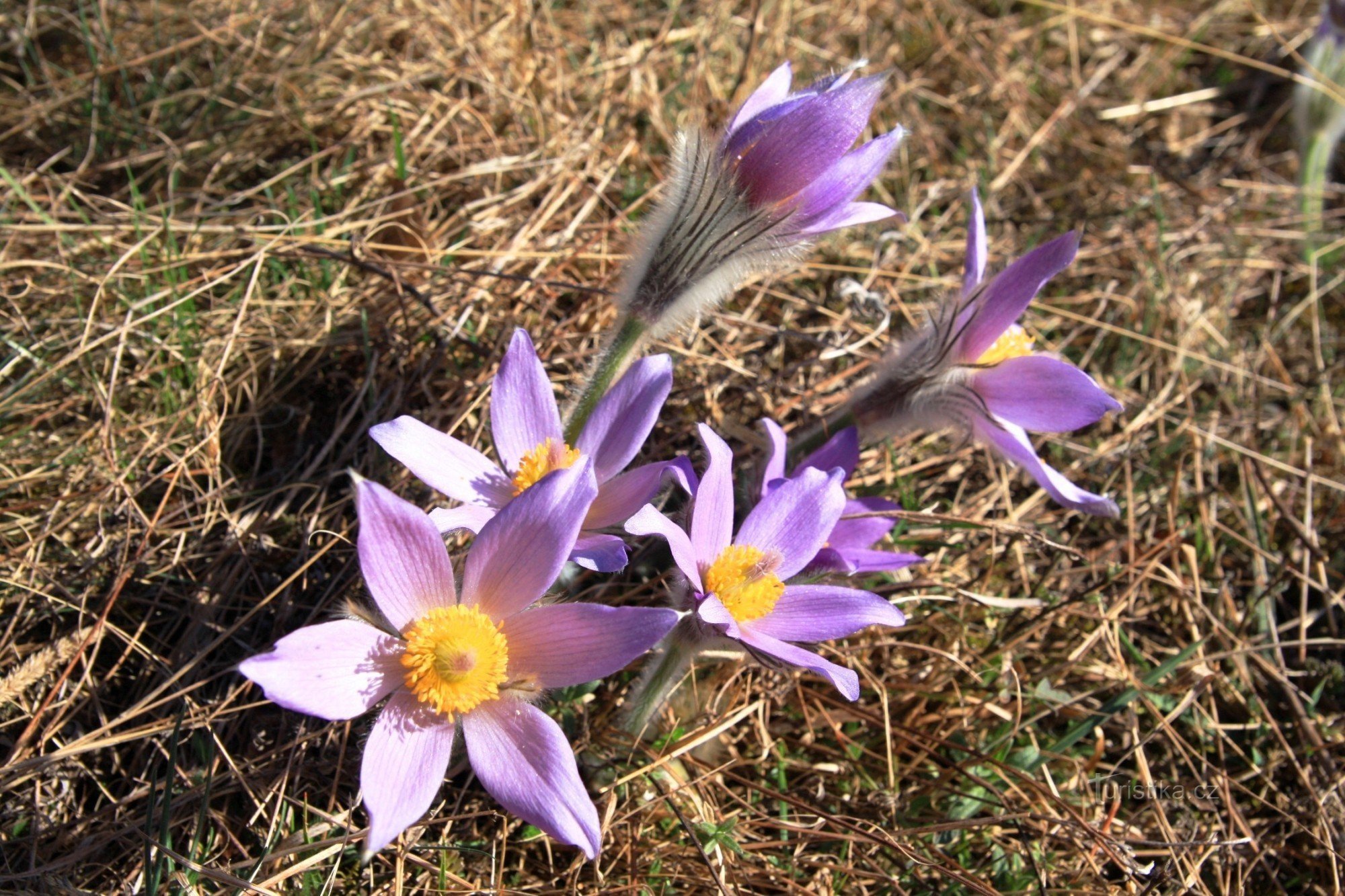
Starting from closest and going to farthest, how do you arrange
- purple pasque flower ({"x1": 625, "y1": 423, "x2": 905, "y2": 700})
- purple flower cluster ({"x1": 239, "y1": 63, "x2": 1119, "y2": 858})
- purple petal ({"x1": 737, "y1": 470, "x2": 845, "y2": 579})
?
1. purple flower cluster ({"x1": 239, "y1": 63, "x2": 1119, "y2": 858})
2. purple pasque flower ({"x1": 625, "y1": 423, "x2": 905, "y2": 700})
3. purple petal ({"x1": 737, "y1": 470, "x2": 845, "y2": 579})

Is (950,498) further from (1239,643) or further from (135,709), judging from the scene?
(135,709)

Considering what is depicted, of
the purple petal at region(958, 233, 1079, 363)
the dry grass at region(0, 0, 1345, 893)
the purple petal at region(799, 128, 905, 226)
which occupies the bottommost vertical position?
the dry grass at region(0, 0, 1345, 893)

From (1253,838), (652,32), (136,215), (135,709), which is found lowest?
(1253,838)

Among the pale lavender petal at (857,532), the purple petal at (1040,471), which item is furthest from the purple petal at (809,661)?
the purple petal at (1040,471)

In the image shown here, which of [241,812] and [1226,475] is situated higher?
[1226,475]

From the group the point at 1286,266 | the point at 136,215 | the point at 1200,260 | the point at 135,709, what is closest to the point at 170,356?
the point at 136,215

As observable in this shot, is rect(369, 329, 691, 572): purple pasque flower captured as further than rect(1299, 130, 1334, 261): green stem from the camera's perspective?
No

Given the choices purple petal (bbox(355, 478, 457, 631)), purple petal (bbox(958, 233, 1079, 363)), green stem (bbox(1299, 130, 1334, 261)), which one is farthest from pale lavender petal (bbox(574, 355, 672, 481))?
green stem (bbox(1299, 130, 1334, 261))

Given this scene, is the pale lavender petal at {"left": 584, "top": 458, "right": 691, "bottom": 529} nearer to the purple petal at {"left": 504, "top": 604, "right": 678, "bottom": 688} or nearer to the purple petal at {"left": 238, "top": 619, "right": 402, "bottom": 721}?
the purple petal at {"left": 504, "top": 604, "right": 678, "bottom": 688}
